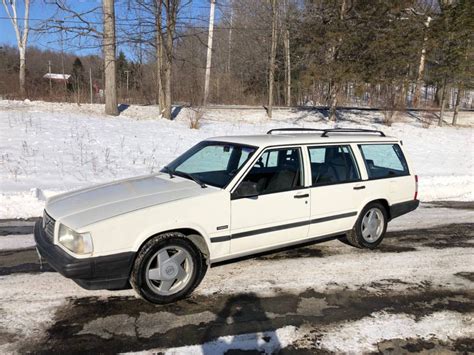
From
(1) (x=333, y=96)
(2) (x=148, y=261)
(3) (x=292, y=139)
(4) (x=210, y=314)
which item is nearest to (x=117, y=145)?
(3) (x=292, y=139)

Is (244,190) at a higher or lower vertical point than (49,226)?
higher

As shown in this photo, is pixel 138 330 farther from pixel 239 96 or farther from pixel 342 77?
pixel 239 96

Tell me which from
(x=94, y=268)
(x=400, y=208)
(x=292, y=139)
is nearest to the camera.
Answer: (x=94, y=268)

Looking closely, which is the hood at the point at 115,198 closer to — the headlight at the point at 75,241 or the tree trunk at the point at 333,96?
the headlight at the point at 75,241

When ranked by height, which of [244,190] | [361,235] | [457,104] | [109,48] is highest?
[109,48]

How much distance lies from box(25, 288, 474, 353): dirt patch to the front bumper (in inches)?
13.2

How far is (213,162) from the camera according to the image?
5.41m

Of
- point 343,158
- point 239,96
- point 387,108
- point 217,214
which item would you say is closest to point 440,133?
point 387,108

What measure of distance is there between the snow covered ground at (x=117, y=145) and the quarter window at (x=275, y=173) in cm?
467

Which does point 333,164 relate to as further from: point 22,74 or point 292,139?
point 22,74

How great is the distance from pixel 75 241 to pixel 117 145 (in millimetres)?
9658

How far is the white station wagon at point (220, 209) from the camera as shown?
369 cm

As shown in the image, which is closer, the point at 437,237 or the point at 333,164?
the point at 333,164

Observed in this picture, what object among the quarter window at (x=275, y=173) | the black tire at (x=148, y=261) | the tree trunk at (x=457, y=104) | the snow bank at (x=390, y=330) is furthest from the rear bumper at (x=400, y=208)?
the tree trunk at (x=457, y=104)
